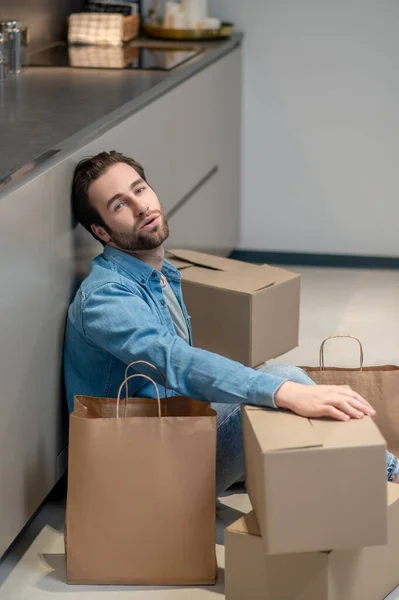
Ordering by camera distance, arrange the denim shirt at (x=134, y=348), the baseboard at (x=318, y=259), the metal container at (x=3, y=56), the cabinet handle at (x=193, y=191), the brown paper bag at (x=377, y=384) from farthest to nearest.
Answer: the baseboard at (x=318, y=259)
the cabinet handle at (x=193, y=191)
the metal container at (x=3, y=56)
the brown paper bag at (x=377, y=384)
the denim shirt at (x=134, y=348)

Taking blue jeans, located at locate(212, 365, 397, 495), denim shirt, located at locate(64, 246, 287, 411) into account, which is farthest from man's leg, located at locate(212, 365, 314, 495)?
denim shirt, located at locate(64, 246, 287, 411)

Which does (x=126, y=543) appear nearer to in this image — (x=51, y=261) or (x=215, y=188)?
(x=51, y=261)

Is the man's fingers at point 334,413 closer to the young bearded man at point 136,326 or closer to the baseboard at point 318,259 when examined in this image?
the young bearded man at point 136,326

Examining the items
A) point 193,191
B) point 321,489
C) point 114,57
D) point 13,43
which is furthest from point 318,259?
point 321,489

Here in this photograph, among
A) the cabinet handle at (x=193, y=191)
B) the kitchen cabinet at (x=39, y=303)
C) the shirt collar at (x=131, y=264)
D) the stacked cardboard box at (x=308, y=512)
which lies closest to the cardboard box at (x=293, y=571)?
the stacked cardboard box at (x=308, y=512)

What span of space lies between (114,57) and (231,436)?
1771mm

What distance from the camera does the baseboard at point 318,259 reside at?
4312 mm

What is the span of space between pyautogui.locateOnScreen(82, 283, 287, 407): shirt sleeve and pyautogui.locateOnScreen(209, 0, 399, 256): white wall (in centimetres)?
223

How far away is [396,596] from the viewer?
2.01 meters

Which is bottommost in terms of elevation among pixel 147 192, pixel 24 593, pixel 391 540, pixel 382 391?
pixel 24 593

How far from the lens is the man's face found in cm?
223

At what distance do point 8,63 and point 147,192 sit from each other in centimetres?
104

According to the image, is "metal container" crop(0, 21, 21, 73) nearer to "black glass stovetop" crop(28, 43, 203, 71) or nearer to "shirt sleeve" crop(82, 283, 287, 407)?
"black glass stovetop" crop(28, 43, 203, 71)

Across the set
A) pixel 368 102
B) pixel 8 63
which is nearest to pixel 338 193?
pixel 368 102
